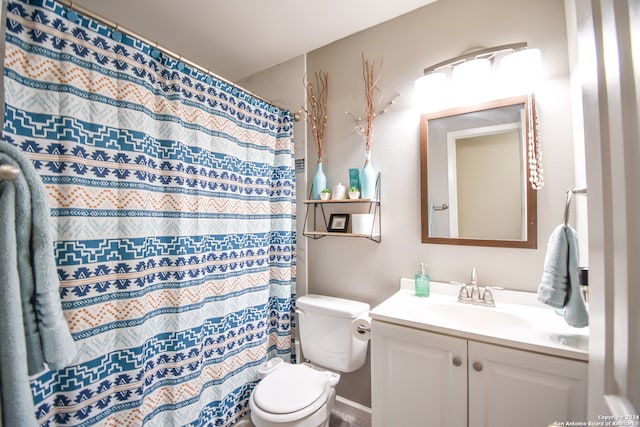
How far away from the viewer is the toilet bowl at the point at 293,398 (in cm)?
114

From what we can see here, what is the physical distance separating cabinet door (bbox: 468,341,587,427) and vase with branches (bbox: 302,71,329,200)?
4.00ft

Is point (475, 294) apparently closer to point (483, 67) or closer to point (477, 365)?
point (477, 365)

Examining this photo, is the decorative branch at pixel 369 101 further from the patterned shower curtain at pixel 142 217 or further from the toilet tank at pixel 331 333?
the toilet tank at pixel 331 333

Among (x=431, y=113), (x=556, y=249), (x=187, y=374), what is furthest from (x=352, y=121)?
(x=187, y=374)

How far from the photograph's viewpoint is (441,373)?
102 cm

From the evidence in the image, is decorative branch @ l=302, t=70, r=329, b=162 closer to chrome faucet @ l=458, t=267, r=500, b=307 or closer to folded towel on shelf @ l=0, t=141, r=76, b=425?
chrome faucet @ l=458, t=267, r=500, b=307

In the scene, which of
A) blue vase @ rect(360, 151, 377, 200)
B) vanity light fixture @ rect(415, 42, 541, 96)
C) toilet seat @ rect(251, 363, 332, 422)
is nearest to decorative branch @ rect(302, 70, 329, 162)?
blue vase @ rect(360, 151, 377, 200)

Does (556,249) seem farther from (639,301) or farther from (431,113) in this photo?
(431,113)

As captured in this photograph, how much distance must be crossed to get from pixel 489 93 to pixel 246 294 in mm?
1723

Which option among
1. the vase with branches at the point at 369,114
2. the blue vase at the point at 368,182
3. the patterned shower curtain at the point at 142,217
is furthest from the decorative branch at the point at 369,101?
the patterned shower curtain at the point at 142,217

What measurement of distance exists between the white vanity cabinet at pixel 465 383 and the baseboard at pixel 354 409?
552mm

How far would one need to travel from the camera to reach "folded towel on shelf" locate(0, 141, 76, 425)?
1.89ft

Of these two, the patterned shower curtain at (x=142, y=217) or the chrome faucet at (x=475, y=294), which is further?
the chrome faucet at (x=475, y=294)

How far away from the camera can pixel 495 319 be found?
117cm
